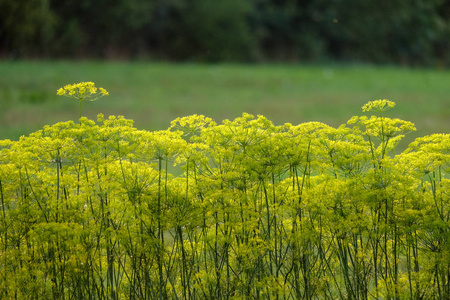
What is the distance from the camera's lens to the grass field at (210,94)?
16.2 m

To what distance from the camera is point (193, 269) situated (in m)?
3.87

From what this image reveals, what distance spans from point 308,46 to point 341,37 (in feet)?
10.6

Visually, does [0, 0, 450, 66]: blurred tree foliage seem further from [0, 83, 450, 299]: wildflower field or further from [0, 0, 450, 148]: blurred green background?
[0, 83, 450, 299]: wildflower field

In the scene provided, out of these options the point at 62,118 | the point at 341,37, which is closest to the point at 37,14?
the point at 62,118

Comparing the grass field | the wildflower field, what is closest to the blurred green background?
the grass field

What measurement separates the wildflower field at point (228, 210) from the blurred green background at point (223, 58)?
948 cm

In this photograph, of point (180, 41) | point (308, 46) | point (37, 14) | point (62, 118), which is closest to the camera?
point (62, 118)

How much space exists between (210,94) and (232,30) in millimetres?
14391

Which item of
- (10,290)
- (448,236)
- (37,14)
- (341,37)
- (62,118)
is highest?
(341,37)

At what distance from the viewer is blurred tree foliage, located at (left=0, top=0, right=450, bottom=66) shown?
27906mm

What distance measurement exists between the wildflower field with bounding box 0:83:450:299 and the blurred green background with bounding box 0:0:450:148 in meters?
9.48

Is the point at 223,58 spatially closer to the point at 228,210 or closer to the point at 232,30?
the point at 232,30

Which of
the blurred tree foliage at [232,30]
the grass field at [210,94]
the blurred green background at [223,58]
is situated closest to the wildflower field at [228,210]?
the blurred green background at [223,58]

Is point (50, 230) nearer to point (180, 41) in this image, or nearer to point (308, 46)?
point (180, 41)
